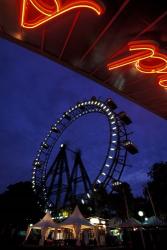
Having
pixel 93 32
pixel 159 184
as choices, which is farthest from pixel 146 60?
pixel 159 184

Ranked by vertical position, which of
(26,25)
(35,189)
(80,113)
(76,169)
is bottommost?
(26,25)

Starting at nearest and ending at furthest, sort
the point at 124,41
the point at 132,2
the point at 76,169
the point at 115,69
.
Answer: the point at 132,2 < the point at 124,41 < the point at 115,69 < the point at 76,169

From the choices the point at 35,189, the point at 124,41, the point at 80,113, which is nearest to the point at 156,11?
the point at 124,41

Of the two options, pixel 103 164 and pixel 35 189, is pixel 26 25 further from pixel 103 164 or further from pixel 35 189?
pixel 35 189

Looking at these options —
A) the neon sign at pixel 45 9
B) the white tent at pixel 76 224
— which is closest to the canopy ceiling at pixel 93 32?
the neon sign at pixel 45 9

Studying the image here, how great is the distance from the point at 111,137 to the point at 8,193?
2710 centimetres

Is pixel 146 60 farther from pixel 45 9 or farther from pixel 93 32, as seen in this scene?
pixel 45 9

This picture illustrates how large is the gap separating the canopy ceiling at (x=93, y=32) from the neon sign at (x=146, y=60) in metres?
0.12

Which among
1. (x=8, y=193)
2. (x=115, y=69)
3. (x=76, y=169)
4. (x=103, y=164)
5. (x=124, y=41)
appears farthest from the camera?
(x=8, y=193)

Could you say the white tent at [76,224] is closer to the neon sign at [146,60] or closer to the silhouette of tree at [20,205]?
the neon sign at [146,60]

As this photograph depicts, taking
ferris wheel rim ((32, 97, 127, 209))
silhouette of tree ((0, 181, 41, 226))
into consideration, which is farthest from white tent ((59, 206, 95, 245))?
silhouette of tree ((0, 181, 41, 226))

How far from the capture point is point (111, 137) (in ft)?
95.5

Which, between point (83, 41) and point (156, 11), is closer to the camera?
point (156, 11)

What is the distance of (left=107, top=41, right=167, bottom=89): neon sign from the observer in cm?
481
